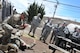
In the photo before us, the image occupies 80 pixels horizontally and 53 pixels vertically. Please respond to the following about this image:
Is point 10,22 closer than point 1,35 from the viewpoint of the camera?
No

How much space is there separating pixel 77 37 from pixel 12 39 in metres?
6.11

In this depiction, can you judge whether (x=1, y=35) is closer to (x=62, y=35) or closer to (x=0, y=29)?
(x=0, y=29)

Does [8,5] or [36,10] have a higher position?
[8,5]

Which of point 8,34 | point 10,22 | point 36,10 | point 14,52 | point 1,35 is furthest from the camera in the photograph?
point 36,10

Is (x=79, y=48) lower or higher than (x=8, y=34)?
lower

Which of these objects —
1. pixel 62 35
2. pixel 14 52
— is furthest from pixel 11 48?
pixel 62 35

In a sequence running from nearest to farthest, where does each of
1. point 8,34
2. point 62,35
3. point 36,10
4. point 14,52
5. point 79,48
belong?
point 14,52 → point 8,34 → point 79,48 → point 62,35 → point 36,10

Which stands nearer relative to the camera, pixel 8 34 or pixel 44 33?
pixel 8 34

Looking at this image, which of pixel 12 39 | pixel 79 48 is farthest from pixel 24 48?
pixel 79 48

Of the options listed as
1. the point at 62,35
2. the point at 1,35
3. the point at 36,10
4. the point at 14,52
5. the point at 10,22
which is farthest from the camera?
the point at 36,10

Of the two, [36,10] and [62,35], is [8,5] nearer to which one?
[62,35]

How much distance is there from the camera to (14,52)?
28.4ft

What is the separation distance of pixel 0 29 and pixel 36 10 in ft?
97.6

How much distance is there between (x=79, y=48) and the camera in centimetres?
1437
